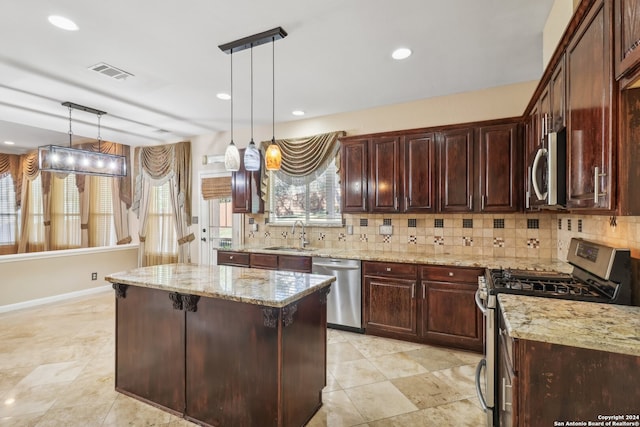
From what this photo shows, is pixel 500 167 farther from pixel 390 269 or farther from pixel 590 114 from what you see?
pixel 590 114

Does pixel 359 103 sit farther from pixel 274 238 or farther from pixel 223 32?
pixel 274 238

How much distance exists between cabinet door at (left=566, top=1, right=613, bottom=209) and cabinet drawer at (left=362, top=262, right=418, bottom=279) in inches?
72.6

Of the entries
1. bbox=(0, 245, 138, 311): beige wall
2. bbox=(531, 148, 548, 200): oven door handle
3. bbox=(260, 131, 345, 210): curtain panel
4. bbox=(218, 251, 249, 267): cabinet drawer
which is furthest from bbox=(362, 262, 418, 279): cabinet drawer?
bbox=(0, 245, 138, 311): beige wall

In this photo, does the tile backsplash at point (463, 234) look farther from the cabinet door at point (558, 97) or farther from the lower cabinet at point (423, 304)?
the cabinet door at point (558, 97)

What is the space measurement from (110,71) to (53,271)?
377 centimetres

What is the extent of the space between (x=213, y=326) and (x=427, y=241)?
9.14 ft

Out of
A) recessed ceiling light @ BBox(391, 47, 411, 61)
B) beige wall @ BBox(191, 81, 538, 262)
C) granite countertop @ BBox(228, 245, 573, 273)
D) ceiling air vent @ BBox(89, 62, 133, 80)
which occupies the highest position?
recessed ceiling light @ BBox(391, 47, 411, 61)

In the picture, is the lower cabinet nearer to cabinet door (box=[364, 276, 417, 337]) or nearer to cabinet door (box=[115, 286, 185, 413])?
cabinet door (box=[364, 276, 417, 337])

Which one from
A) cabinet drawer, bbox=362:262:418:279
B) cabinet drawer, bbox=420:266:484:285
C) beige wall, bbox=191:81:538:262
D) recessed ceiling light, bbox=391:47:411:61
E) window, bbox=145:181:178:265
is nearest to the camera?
recessed ceiling light, bbox=391:47:411:61

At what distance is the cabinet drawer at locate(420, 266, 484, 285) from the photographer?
312 centimetres

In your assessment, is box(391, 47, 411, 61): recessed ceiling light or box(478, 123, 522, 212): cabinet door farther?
box(478, 123, 522, 212): cabinet door

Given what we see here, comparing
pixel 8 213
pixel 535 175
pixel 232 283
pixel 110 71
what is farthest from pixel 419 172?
pixel 8 213

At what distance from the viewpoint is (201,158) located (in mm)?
5691

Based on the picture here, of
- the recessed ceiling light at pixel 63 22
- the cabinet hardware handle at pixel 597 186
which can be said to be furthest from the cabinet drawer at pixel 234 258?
the cabinet hardware handle at pixel 597 186
